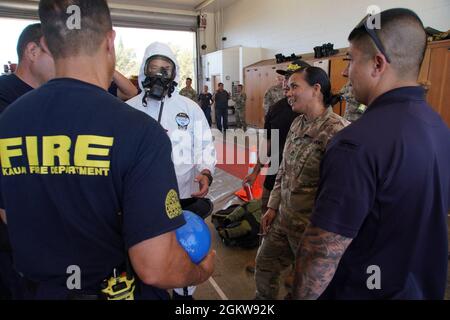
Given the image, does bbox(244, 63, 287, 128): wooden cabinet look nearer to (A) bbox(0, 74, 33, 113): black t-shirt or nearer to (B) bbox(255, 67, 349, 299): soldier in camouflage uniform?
(B) bbox(255, 67, 349, 299): soldier in camouflage uniform

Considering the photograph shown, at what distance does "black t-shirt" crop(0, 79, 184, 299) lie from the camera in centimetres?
80

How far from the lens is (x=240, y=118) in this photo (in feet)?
39.5

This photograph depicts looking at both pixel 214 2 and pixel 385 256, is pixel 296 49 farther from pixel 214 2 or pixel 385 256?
pixel 385 256

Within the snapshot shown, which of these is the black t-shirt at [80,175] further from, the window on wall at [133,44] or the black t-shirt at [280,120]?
the window on wall at [133,44]

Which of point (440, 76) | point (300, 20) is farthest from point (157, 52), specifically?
point (300, 20)

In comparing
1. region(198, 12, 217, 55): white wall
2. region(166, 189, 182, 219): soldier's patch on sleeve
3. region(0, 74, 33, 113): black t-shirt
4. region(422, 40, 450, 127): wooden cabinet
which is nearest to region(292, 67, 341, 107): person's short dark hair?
region(166, 189, 182, 219): soldier's patch on sleeve

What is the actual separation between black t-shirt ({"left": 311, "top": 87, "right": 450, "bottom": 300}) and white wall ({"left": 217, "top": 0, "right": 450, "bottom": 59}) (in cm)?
700

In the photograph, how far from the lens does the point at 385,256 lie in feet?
3.13

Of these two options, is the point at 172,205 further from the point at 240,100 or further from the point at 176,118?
the point at 240,100

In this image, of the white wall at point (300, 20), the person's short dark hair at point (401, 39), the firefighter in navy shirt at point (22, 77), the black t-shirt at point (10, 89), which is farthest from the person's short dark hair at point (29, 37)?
the white wall at point (300, 20)

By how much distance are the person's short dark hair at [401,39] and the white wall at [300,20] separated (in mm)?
6833

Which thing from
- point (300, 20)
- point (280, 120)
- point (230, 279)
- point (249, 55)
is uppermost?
point (300, 20)

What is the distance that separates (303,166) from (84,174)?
4.19ft

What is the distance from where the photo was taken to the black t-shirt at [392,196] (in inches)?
34.8
